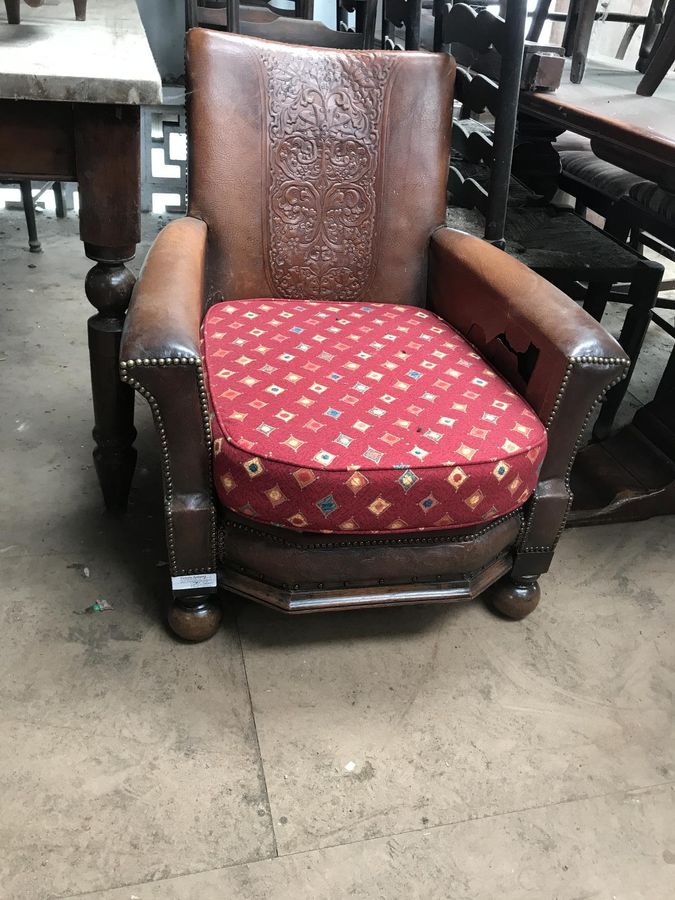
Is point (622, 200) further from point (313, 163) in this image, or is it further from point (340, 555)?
point (340, 555)

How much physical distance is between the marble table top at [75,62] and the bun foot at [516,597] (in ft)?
3.49

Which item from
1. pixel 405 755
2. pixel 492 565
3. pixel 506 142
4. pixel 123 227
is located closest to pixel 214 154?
pixel 123 227

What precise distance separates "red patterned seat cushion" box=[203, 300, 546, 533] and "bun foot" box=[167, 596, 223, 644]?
246 millimetres

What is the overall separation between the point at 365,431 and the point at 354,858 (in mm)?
628

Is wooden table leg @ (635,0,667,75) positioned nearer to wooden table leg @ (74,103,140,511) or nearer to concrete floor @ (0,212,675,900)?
concrete floor @ (0,212,675,900)

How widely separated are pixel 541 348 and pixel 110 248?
0.79 meters

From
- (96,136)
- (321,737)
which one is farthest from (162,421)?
(321,737)

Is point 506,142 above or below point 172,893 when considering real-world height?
above

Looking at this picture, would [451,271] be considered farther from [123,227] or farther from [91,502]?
[91,502]

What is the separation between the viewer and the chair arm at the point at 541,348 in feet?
4.25

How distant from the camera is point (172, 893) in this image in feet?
3.47

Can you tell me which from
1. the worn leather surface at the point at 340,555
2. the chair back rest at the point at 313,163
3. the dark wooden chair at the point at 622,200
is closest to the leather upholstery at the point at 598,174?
the dark wooden chair at the point at 622,200

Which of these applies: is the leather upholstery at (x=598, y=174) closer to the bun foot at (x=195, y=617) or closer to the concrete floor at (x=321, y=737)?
the concrete floor at (x=321, y=737)

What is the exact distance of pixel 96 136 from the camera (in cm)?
126
